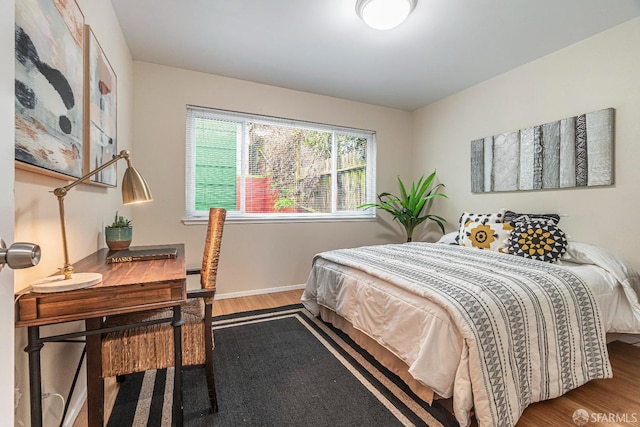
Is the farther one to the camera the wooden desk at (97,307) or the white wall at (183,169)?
the white wall at (183,169)

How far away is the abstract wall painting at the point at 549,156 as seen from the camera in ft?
7.40

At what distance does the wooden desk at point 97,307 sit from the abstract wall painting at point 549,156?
305cm

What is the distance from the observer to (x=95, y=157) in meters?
1.58

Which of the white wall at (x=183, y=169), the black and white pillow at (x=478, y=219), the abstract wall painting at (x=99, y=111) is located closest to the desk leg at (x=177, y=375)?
the abstract wall painting at (x=99, y=111)

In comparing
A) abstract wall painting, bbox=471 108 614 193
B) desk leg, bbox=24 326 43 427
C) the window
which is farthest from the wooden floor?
the window

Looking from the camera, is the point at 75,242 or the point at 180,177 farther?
the point at 180,177

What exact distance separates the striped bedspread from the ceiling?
71.4 inches

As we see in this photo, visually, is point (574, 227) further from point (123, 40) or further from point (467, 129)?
point (123, 40)

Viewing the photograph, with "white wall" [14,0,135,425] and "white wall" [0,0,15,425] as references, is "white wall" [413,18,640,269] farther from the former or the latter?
"white wall" [14,0,135,425]

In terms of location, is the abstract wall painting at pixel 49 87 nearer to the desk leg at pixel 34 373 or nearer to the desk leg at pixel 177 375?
the desk leg at pixel 34 373

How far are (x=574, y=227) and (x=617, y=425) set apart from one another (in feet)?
5.40

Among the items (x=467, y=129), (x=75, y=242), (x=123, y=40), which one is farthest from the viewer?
(x=467, y=129)

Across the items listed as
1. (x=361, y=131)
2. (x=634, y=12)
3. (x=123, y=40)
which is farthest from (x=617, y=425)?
(x=123, y=40)

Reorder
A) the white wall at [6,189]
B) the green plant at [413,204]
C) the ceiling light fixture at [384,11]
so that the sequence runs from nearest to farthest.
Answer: the white wall at [6,189] → the ceiling light fixture at [384,11] → the green plant at [413,204]
